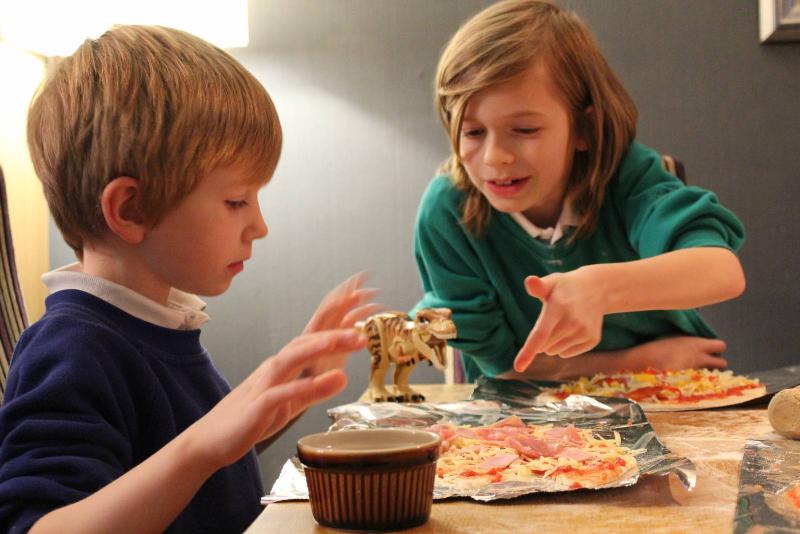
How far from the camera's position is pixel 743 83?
2.37 m

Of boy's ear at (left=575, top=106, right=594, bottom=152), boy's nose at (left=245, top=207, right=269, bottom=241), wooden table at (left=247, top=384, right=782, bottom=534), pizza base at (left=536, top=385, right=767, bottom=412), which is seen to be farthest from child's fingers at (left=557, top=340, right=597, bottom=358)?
boy's ear at (left=575, top=106, right=594, bottom=152)

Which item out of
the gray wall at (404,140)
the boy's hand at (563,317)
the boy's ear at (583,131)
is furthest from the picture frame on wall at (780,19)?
the boy's hand at (563,317)

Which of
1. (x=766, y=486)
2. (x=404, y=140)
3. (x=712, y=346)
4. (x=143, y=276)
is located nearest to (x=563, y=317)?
(x=766, y=486)

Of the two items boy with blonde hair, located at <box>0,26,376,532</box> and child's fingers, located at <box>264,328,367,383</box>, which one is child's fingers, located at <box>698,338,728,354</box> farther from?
child's fingers, located at <box>264,328,367,383</box>

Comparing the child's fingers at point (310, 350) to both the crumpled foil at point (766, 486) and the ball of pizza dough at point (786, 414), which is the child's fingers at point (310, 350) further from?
the ball of pizza dough at point (786, 414)

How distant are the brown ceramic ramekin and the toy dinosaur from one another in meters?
0.59

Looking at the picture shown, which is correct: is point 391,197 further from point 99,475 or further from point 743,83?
point 99,475

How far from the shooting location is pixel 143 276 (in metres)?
0.92

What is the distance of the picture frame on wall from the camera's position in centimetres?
226

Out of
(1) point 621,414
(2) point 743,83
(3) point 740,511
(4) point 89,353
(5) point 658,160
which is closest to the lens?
(3) point 740,511

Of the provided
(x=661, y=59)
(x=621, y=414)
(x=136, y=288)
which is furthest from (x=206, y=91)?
(x=661, y=59)

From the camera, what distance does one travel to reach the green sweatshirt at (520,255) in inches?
58.9

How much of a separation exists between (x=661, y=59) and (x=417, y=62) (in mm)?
645

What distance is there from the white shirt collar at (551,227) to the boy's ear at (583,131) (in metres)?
0.10
